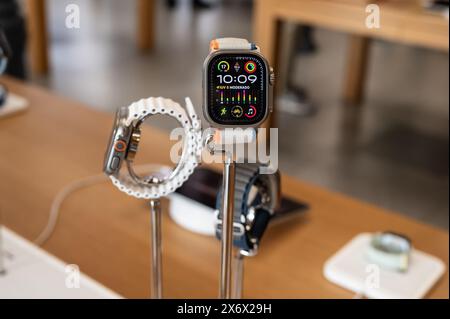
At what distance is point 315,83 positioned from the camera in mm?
3826

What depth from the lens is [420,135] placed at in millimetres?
3221

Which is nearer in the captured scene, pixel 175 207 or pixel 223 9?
pixel 175 207

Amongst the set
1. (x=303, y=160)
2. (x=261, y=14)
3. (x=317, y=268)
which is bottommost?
(x=303, y=160)

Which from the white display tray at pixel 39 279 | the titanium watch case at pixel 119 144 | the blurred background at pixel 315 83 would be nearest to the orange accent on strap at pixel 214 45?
the titanium watch case at pixel 119 144

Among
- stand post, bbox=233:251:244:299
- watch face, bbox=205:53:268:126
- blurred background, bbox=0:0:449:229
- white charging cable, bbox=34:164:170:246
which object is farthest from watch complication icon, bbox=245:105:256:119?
blurred background, bbox=0:0:449:229

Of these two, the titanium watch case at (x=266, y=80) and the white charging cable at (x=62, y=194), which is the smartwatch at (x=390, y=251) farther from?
the titanium watch case at (x=266, y=80)

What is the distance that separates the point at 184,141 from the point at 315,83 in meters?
3.27

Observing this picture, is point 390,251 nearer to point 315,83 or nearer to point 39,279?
point 39,279

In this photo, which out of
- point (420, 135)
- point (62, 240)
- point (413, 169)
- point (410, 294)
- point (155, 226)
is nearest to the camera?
point (155, 226)

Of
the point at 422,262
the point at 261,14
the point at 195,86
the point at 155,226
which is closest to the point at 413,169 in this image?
the point at 261,14

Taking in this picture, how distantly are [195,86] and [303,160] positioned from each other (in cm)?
104
